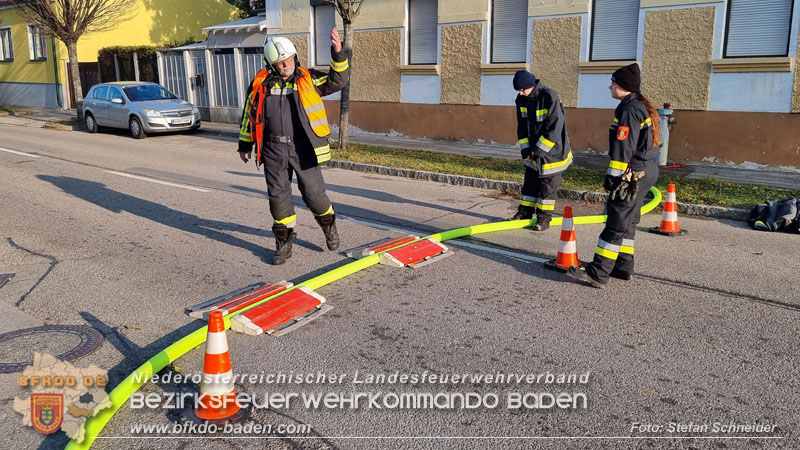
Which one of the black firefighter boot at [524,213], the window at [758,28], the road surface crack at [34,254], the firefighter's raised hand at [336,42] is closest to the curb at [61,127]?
the road surface crack at [34,254]

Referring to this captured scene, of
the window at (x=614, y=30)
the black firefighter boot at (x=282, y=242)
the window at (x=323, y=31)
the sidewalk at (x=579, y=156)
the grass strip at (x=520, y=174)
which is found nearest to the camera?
the black firefighter boot at (x=282, y=242)

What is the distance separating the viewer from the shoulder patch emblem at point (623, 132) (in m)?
5.29

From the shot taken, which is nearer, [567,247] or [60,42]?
[567,247]

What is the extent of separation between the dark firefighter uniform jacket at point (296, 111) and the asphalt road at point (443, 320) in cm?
119

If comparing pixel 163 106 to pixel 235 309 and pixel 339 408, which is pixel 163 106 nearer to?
pixel 235 309

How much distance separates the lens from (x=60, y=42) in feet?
95.2

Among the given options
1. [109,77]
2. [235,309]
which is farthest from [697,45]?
[109,77]

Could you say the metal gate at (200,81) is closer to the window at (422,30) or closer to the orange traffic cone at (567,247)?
the window at (422,30)

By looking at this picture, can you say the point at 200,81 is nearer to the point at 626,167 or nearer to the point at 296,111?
the point at 296,111

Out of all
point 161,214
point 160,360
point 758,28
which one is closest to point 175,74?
point 161,214

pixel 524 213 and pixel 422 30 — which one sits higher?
pixel 422 30

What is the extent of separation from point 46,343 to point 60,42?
2898 centimetres

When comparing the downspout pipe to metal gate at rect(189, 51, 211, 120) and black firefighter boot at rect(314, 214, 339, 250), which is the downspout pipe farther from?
black firefighter boot at rect(314, 214, 339, 250)

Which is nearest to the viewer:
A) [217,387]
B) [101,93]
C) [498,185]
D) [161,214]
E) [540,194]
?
[217,387]
